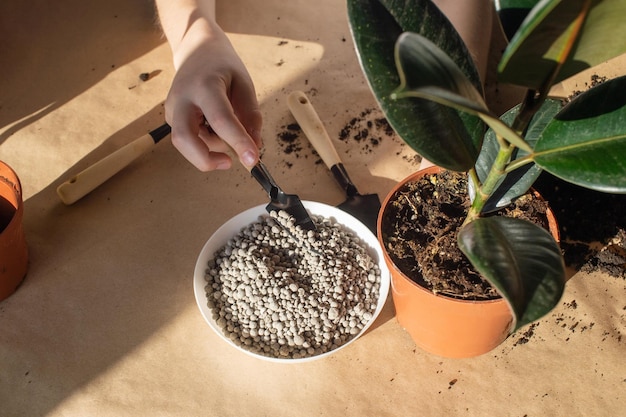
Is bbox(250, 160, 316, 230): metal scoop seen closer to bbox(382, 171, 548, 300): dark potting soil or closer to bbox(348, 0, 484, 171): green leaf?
bbox(382, 171, 548, 300): dark potting soil

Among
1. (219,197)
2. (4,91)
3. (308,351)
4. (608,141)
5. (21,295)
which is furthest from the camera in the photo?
(4,91)

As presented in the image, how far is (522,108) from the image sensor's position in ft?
1.67

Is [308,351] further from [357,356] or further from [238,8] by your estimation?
[238,8]

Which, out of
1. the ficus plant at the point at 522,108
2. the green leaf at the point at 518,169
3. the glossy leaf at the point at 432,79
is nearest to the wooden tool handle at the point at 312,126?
the green leaf at the point at 518,169

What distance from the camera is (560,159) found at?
1.69 ft

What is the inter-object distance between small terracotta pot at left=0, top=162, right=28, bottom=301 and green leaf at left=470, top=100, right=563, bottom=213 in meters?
0.71

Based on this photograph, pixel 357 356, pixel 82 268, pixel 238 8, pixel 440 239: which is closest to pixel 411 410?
pixel 357 356

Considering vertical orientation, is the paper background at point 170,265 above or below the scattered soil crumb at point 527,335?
above

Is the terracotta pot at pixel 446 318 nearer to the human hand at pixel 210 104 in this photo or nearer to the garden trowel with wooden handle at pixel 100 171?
the human hand at pixel 210 104

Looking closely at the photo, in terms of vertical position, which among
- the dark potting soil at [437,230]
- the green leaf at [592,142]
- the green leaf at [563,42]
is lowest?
the dark potting soil at [437,230]

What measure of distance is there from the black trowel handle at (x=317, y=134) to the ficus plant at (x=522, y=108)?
1.49ft

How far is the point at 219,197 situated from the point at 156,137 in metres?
0.18

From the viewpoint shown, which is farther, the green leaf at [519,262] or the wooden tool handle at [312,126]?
the wooden tool handle at [312,126]

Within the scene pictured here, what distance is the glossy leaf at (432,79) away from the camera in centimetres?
36
